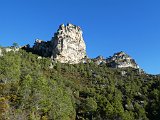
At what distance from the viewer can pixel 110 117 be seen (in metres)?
128

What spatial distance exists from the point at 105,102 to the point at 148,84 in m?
54.3

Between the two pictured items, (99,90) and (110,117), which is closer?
(110,117)

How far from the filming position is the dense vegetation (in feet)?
343

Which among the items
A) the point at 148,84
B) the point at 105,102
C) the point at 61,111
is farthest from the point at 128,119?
the point at 148,84

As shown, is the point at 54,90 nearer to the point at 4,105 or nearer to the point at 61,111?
the point at 61,111

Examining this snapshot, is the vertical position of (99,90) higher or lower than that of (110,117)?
higher

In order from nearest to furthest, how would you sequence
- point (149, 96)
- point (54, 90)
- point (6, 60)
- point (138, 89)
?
point (54, 90), point (6, 60), point (149, 96), point (138, 89)

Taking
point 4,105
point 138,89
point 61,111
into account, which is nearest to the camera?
point 4,105

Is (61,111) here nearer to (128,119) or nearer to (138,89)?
(128,119)

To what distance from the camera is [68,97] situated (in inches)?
5069

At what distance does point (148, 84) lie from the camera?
185625 mm

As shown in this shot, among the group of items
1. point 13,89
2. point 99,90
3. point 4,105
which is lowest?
point 4,105

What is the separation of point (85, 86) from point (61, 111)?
69.9m

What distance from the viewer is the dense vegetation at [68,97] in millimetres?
104500
